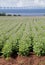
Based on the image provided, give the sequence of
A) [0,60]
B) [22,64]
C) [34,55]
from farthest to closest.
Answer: [34,55] → [0,60] → [22,64]

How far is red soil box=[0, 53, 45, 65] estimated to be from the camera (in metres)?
11.4

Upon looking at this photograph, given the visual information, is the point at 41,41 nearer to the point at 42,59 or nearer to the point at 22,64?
the point at 42,59

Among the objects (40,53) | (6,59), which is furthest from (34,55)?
(6,59)

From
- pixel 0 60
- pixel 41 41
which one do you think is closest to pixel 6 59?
pixel 0 60

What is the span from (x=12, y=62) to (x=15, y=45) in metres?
1.85

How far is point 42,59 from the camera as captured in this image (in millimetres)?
11891

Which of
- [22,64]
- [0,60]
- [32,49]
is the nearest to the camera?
[22,64]

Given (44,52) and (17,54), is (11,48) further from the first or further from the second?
(44,52)

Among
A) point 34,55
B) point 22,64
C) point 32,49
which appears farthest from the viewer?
point 32,49

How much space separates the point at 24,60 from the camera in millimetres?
11852

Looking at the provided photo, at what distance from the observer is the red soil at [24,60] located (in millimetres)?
11359

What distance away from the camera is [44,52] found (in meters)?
12.7

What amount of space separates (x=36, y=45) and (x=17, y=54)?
3.29ft

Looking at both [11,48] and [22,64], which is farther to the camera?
[11,48]
